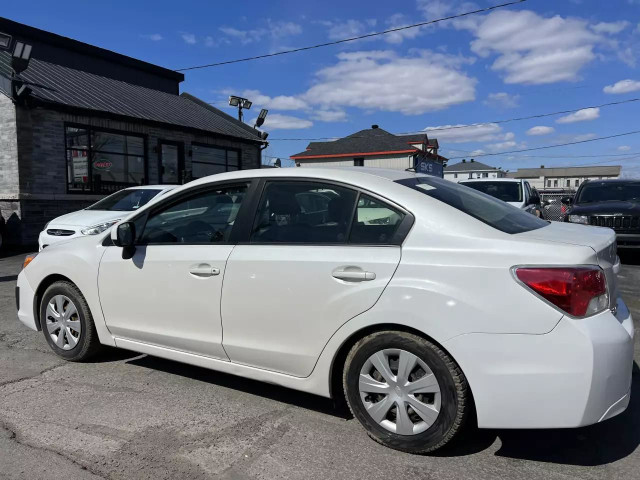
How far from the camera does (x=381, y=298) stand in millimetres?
2736

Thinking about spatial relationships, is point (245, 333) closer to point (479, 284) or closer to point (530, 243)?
point (479, 284)

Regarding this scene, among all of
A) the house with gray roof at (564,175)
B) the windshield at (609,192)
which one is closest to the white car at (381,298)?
the windshield at (609,192)

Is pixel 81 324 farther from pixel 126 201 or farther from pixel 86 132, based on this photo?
pixel 86 132

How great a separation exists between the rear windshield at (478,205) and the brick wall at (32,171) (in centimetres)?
1253

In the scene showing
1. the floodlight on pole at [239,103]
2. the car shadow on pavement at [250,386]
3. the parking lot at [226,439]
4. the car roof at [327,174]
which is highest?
the floodlight on pole at [239,103]

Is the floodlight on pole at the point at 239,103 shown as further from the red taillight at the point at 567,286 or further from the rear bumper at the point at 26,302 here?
the red taillight at the point at 567,286

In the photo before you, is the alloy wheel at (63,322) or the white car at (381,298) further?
the alloy wheel at (63,322)

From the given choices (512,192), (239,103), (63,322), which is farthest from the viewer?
(239,103)

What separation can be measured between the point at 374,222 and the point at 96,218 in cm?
752

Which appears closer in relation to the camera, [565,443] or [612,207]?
[565,443]

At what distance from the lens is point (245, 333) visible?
323cm

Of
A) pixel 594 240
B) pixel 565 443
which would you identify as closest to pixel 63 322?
pixel 565 443

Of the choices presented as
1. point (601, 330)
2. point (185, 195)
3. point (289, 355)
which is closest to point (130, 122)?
point (185, 195)

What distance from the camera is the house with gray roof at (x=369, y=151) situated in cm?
4097
